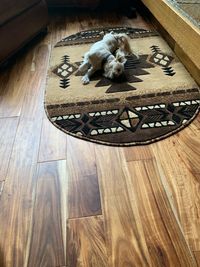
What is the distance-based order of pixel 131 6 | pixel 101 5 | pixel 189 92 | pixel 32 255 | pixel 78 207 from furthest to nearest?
pixel 101 5
pixel 131 6
pixel 189 92
pixel 78 207
pixel 32 255

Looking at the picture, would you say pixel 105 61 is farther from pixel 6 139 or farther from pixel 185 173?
pixel 185 173

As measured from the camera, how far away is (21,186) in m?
1.02

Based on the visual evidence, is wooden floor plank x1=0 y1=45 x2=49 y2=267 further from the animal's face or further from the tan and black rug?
the animal's face

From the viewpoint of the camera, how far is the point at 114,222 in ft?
2.85

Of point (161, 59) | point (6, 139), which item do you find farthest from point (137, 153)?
point (161, 59)

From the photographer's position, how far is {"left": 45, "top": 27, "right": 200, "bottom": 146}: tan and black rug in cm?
122

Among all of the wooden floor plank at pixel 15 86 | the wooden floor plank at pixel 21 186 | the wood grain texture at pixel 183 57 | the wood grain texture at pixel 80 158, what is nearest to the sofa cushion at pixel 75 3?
the wood grain texture at pixel 183 57

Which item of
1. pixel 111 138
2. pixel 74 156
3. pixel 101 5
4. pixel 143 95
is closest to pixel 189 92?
pixel 143 95

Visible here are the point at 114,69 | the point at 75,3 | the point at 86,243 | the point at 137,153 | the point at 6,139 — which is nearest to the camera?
the point at 86,243

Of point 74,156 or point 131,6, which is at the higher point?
point 131,6

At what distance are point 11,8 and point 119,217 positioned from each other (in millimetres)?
1541

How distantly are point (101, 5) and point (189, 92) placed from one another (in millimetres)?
1754

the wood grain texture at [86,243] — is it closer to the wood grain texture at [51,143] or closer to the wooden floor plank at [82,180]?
the wooden floor plank at [82,180]

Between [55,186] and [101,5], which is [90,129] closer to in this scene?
[55,186]
